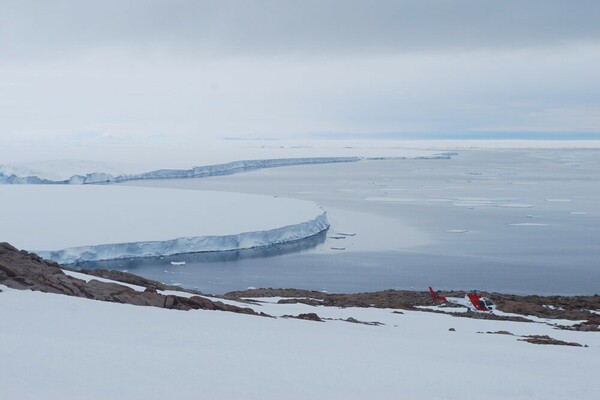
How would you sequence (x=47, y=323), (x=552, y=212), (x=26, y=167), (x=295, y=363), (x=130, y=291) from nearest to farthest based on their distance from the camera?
(x=295, y=363) < (x=47, y=323) < (x=130, y=291) < (x=552, y=212) < (x=26, y=167)

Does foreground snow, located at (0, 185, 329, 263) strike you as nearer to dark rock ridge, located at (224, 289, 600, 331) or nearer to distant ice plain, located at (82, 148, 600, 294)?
distant ice plain, located at (82, 148, 600, 294)

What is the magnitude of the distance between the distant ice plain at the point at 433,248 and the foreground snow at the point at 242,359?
7.40 metres

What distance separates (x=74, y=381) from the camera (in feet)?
11.8

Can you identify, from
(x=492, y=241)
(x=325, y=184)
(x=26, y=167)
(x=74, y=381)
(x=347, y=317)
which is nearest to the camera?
(x=74, y=381)

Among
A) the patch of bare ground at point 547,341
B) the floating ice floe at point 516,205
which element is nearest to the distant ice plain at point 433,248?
the floating ice floe at point 516,205

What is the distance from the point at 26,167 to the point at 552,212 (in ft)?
70.5

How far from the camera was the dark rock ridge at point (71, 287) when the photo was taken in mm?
5858

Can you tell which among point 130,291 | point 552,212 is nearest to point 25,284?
point 130,291

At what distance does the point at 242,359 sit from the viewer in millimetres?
4254

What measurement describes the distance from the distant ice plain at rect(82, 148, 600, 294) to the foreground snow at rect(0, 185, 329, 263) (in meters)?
0.43

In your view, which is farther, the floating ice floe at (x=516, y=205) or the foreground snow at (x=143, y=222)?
the floating ice floe at (x=516, y=205)

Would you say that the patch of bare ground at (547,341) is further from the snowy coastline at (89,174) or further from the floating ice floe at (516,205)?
the snowy coastline at (89,174)

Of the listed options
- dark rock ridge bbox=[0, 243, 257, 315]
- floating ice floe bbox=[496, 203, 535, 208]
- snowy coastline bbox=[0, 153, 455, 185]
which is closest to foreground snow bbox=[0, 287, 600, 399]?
dark rock ridge bbox=[0, 243, 257, 315]

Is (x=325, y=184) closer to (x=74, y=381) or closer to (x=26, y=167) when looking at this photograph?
(x=26, y=167)
